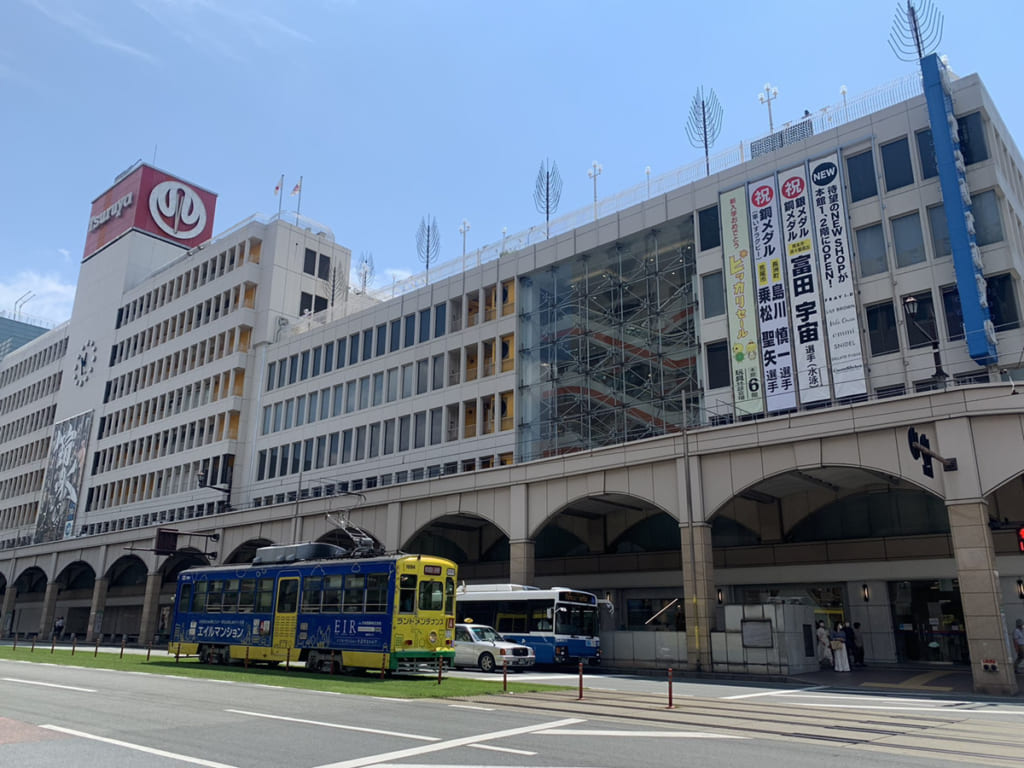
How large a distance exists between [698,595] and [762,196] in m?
15.7

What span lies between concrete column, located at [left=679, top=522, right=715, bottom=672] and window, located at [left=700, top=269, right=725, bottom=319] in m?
9.41

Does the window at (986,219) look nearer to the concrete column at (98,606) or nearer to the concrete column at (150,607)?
the concrete column at (150,607)

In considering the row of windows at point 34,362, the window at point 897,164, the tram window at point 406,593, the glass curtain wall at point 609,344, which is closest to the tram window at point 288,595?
the tram window at point 406,593

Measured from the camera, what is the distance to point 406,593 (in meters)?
22.7

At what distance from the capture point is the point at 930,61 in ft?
87.0

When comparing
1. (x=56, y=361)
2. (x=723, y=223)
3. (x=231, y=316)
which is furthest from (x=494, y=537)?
(x=56, y=361)

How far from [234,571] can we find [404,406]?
1671 cm

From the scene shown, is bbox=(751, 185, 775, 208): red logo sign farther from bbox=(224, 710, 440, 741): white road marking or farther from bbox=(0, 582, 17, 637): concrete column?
bbox=(0, 582, 17, 637): concrete column

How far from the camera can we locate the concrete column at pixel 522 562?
1267 inches

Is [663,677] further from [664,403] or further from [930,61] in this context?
[930,61]

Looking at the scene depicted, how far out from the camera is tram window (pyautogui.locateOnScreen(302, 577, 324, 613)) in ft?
80.9

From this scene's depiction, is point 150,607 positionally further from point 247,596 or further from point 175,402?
point 247,596

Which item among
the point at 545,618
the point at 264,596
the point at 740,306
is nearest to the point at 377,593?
the point at 264,596

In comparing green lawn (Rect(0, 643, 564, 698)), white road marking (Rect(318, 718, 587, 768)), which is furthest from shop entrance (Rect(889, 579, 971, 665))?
white road marking (Rect(318, 718, 587, 768))
